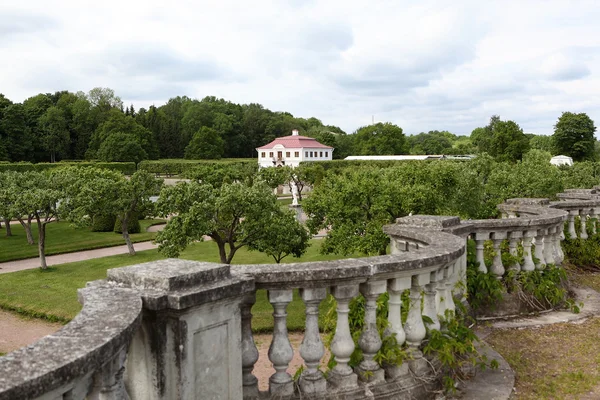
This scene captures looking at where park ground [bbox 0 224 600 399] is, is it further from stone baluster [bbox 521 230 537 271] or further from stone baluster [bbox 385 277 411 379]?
stone baluster [bbox 385 277 411 379]

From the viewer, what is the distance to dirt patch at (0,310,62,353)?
1293 cm

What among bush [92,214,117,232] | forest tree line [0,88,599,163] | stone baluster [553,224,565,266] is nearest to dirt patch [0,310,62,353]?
stone baluster [553,224,565,266]

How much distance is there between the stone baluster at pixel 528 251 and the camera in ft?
25.0

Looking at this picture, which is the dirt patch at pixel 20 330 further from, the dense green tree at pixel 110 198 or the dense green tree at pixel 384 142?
the dense green tree at pixel 384 142

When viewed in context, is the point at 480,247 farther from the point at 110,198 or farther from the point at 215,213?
the point at 110,198

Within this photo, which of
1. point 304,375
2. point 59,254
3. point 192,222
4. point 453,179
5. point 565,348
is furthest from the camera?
point 59,254

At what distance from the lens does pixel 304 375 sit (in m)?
4.12

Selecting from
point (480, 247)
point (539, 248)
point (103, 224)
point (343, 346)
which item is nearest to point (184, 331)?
point (343, 346)

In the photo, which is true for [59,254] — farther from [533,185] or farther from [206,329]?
[206,329]

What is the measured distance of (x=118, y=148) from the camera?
8075cm

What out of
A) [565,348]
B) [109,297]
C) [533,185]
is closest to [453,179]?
[533,185]

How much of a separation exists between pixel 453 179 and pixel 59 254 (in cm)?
1854

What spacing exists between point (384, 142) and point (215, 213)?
91.2 m

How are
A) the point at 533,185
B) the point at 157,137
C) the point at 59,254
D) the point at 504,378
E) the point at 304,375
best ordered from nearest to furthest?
the point at 304,375
the point at 504,378
the point at 533,185
the point at 59,254
the point at 157,137
